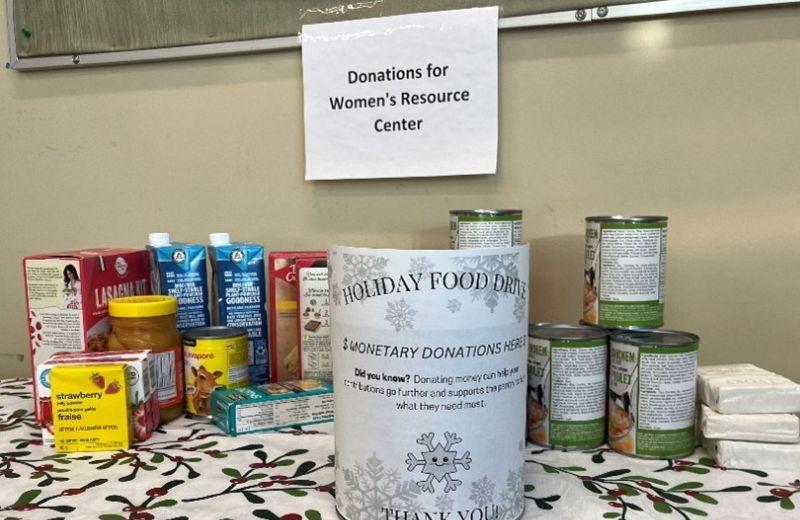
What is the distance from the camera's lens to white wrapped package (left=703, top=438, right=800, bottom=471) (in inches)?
23.4

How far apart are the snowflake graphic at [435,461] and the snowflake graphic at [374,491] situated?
0.04 ft

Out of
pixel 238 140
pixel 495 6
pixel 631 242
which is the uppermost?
pixel 495 6

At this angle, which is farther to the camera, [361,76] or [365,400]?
[361,76]

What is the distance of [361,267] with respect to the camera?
47 centimetres

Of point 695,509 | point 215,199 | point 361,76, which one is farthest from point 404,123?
point 695,509

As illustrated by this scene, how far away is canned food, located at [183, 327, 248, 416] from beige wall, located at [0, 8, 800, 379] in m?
0.24

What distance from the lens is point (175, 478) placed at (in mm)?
594

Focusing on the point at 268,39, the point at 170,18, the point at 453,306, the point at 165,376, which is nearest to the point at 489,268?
the point at 453,306

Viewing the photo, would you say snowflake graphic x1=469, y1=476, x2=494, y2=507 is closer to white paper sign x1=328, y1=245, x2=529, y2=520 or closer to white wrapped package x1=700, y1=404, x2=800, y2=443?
white paper sign x1=328, y1=245, x2=529, y2=520

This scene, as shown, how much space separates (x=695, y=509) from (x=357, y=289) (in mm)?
336

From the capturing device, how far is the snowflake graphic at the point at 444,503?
0.47 meters

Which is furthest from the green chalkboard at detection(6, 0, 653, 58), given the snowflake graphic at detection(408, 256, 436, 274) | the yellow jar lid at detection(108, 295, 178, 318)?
the snowflake graphic at detection(408, 256, 436, 274)

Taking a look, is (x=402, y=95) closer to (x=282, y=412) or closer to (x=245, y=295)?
(x=245, y=295)

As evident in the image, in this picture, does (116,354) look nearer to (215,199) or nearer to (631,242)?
(215,199)
